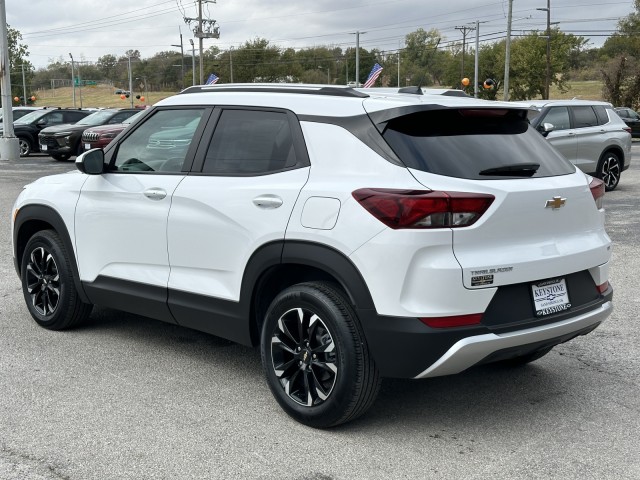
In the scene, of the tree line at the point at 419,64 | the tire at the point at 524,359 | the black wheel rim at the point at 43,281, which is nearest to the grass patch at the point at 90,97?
the tree line at the point at 419,64

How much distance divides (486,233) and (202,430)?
1772 millimetres

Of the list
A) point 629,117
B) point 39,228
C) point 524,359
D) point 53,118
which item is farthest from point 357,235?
point 629,117

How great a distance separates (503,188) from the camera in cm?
378

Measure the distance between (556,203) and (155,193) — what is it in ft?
7.95

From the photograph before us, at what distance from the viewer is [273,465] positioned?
11.9 ft

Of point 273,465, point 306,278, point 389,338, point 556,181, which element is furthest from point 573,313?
point 273,465

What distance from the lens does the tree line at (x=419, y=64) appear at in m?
82.6

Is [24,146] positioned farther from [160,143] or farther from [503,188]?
[503,188]

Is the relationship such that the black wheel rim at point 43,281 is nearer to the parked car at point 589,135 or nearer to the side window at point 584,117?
the parked car at point 589,135

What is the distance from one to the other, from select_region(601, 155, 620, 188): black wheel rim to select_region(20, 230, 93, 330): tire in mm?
12354

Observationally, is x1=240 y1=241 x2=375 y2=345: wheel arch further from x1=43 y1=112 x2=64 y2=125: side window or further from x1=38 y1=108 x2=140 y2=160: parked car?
x1=43 y1=112 x2=64 y2=125: side window

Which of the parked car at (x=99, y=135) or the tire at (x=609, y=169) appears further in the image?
the parked car at (x=99, y=135)

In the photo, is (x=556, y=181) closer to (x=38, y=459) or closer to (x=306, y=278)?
(x=306, y=278)

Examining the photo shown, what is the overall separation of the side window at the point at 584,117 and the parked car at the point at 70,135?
538 inches
